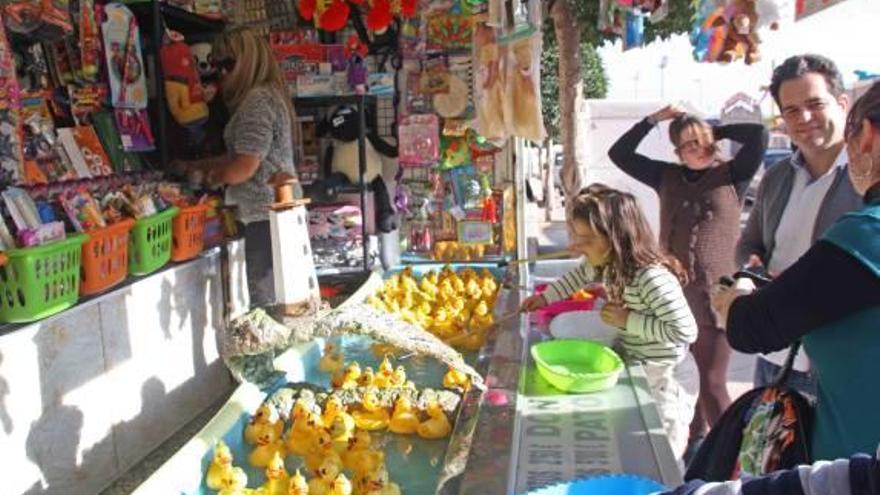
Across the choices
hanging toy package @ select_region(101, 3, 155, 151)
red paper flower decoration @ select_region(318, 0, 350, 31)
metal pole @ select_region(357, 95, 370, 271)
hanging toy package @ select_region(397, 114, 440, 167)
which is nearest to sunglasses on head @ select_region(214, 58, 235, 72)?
hanging toy package @ select_region(101, 3, 155, 151)

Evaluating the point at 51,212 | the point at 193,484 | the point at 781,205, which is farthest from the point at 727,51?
the point at 51,212

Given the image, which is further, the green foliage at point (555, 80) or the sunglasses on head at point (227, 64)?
the green foliage at point (555, 80)

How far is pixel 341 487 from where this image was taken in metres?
1.74

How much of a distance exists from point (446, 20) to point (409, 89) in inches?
19.2

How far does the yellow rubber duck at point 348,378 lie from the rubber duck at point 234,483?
67cm

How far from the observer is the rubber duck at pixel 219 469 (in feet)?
5.93

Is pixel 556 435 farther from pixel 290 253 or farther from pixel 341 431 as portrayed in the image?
pixel 290 253

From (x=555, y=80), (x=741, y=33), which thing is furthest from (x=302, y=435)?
(x=555, y=80)

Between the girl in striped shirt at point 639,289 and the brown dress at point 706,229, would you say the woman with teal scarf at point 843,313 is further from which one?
the brown dress at point 706,229

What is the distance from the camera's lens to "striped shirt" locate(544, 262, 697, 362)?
2066mm

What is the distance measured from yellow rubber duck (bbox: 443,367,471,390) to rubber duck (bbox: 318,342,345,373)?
1.58 feet

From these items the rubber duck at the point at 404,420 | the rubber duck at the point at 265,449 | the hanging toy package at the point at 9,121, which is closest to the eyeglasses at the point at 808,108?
the rubber duck at the point at 404,420

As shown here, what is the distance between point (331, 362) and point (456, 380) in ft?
1.86

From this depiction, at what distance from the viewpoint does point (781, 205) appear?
2.16m
